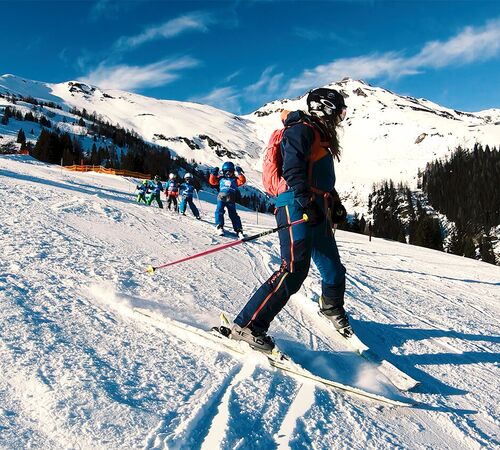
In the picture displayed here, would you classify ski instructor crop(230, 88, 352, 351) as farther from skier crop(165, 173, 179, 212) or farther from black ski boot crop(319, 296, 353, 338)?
skier crop(165, 173, 179, 212)

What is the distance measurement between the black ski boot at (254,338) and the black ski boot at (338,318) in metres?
0.94

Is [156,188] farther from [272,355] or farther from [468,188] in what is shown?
[468,188]

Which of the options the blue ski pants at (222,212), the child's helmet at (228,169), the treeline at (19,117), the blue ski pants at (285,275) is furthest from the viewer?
the treeline at (19,117)

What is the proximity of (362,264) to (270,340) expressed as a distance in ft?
22.7

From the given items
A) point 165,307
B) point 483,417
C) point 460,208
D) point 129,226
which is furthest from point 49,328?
point 460,208

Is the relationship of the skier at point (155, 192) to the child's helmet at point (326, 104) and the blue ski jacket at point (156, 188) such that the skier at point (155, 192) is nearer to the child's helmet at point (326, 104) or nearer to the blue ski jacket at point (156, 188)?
the blue ski jacket at point (156, 188)

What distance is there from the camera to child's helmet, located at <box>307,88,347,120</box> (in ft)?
12.2

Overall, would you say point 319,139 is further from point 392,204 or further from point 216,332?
point 392,204

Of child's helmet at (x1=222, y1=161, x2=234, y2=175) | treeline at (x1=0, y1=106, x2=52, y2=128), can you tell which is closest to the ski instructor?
child's helmet at (x1=222, y1=161, x2=234, y2=175)

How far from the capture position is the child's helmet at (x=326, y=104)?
3.71 m

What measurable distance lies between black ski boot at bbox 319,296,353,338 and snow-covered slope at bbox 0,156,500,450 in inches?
7.1

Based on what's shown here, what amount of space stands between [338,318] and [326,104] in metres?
1.98

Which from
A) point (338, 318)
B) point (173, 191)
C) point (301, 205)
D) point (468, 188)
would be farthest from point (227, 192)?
point (468, 188)

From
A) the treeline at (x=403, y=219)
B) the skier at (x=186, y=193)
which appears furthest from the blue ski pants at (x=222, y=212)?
the treeline at (x=403, y=219)
